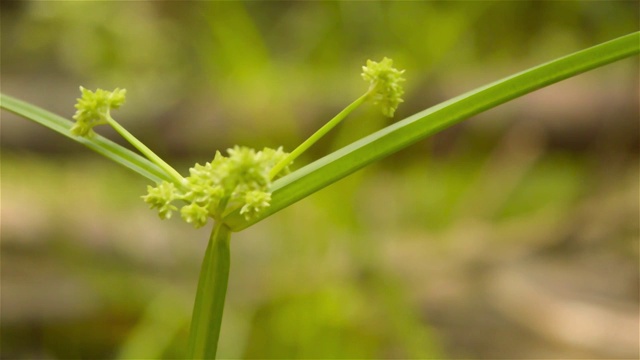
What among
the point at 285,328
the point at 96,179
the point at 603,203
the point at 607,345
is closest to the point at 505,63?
the point at 603,203

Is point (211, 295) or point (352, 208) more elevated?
point (352, 208)

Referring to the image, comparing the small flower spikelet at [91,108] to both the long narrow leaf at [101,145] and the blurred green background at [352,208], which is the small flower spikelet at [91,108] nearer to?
the long narrow leaf at [101,145]

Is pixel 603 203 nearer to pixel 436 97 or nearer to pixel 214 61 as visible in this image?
pixel 436 97

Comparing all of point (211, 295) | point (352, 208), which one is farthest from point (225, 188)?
point (352, 208)

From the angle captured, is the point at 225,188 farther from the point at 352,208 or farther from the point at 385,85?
the point at 352,208

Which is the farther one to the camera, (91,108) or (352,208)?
(352,208)

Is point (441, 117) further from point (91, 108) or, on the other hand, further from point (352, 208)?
point (352, 208)
